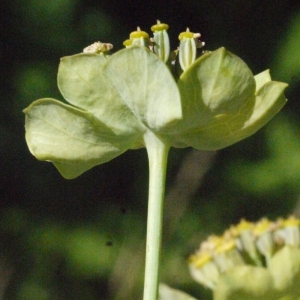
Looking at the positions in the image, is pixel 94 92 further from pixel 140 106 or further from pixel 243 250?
pixel 243 250

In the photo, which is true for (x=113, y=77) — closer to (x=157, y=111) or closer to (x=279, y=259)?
(x=157, y=111)

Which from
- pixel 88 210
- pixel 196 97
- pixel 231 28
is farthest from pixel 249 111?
pixel 231 28

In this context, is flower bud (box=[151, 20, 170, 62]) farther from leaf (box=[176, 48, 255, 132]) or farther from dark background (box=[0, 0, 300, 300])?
dark background (box=[0, 0, 300, 300])

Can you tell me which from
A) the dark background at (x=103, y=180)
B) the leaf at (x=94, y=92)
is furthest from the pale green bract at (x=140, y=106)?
the dark background at (x=103, y=180)

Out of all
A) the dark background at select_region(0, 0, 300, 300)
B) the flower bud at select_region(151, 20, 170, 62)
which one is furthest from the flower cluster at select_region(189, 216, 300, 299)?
the dark background at select_region(0, 0, 300, 300)

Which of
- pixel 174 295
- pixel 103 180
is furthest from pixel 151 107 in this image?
pixel 103 180

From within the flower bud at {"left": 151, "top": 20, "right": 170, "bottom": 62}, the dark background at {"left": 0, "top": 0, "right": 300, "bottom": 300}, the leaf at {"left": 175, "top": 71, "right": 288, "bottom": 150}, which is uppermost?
the dark background at {"left": 0, "top": 0, "right": 300, "bottom": 300}

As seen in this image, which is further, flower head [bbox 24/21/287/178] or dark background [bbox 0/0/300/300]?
dark background [bbox 0/0/300/300]

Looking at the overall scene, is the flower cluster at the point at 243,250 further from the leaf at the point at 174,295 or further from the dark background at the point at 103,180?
the dark background at the point at 103,180
